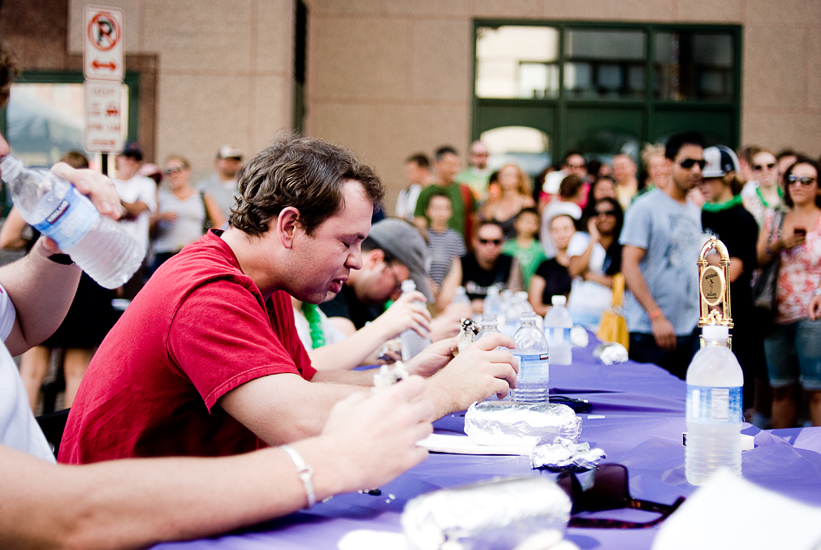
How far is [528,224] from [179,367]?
5068mm

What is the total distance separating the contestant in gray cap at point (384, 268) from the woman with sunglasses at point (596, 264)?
197 cm

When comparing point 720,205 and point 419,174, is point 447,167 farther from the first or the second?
point 720,205

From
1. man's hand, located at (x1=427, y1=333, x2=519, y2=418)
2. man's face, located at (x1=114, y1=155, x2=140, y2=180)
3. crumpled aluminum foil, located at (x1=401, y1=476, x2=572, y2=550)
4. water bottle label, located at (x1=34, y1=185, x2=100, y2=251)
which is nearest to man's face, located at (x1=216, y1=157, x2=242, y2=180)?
man's face, located at (x1=114, y1=155, x2=140, y2=180)

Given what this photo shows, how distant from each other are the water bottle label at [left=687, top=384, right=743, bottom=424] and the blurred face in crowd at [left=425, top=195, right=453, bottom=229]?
16.0 ft

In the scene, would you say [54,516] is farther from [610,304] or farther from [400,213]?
[400,213]

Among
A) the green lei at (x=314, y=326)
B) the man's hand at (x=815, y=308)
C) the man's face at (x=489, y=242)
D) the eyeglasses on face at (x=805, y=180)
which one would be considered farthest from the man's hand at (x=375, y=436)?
Answer: the man's face at (x=489, y=242)

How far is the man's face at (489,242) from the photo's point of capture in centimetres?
574

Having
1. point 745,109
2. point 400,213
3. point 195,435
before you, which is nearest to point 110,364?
point 195,435

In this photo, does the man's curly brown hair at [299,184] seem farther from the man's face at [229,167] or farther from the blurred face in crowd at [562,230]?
the man's face at [229,167]

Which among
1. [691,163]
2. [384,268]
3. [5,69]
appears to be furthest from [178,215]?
[5,69]

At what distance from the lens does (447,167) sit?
709cm

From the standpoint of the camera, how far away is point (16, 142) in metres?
8.00

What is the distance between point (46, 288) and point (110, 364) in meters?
0.28

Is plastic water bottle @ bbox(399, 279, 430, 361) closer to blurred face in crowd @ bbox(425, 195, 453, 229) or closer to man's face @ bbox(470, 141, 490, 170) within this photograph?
blurred face in crowd @ bbox(425, 195, 453, 229)
